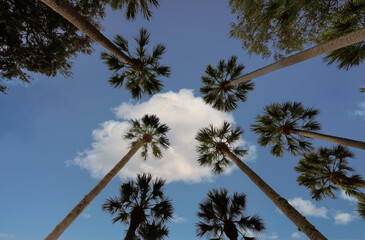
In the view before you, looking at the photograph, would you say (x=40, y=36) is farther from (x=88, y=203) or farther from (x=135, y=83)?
(x=88, y=203)

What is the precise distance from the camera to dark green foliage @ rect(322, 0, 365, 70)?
7.17 metres

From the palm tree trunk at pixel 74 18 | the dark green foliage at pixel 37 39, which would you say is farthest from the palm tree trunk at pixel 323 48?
the dark green foliage at pixel 37 39

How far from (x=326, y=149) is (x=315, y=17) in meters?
8.22

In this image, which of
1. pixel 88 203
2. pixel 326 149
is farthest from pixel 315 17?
pixel 88 203

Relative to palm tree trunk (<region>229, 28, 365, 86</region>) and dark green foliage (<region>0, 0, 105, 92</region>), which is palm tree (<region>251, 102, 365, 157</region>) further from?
dark green foliage (<region>0, 0, 105, 92</region>)

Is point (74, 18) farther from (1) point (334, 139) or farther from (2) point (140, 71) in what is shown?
(1) point (334, 139)

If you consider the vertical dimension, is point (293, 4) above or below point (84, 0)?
above

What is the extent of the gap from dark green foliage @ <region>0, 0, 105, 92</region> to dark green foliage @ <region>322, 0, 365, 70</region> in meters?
13.6

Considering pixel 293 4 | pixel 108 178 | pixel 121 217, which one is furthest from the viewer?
pixel 121 217

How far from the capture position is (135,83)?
1130 centimetres

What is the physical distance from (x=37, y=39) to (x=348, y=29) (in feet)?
54.7

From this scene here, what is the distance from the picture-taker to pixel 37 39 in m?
10.5

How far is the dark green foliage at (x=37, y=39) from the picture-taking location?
9477 mm

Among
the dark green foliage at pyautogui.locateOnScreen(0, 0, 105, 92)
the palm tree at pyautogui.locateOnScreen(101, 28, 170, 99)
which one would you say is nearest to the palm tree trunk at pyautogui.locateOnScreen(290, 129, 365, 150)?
the palm tree at pyautogui.locateOnScreen(101, 28, 170, 99)
